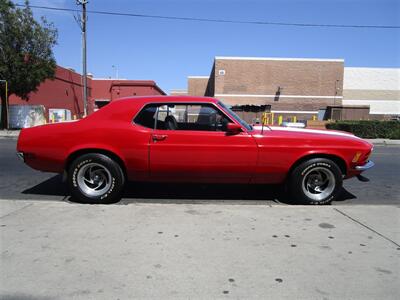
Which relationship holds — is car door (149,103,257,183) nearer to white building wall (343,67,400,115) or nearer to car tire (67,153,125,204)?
car tire (67,153,125,204)

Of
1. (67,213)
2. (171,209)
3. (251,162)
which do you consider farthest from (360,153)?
(67,213)

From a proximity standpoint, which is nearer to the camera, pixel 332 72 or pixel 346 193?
pixel 346 193

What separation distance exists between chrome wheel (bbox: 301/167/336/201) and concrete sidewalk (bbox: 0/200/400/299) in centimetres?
33

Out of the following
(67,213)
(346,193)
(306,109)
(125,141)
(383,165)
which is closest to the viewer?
(67,213)

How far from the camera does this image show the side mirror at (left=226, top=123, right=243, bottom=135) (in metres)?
4.92

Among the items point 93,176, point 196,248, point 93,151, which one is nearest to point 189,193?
point 93,176

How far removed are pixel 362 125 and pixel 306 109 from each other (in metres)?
28.7

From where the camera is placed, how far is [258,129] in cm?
534

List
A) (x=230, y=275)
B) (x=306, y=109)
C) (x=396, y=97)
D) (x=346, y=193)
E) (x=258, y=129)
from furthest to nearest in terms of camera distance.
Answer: (x=396, y=97), (x=306, y=109), (x=346, y=193), (x=258, y=129), (x=230, y=275)

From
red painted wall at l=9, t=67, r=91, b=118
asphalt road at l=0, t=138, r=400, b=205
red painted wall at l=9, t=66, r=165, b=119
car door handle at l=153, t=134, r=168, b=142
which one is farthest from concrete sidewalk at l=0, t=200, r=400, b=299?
red painted wall at l=9, t=67, r=91, b=118

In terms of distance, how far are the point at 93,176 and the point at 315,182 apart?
3.30 metres

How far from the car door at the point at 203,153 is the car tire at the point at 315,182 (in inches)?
26.9

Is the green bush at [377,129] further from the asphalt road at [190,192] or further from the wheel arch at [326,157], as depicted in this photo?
the wheel arch at [326,157]

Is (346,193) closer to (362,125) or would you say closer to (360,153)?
(360,153)
